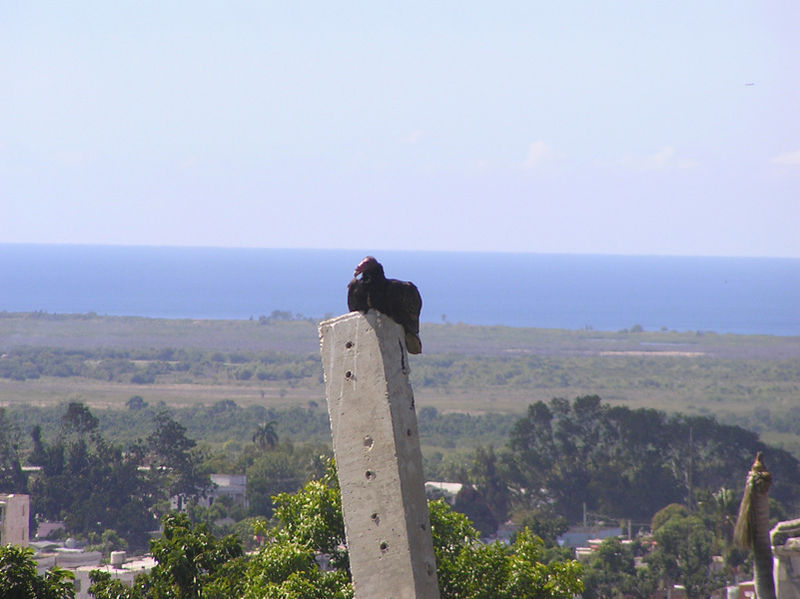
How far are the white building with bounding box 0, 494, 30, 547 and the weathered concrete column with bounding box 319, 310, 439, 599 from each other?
2864 cm

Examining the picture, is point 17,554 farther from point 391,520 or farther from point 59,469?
point 59,469

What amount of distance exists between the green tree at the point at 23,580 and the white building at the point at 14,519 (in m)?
24.4

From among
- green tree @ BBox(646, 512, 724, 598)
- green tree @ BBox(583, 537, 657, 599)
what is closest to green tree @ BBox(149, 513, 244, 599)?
green tree @ BBox(583, 537, 657, 599)

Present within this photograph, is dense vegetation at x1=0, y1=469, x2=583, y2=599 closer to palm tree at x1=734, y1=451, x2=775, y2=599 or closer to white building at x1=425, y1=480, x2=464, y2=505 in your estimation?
palm tree at x1=734, y1=451, x2=775, y2=599

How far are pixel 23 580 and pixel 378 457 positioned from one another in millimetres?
4769

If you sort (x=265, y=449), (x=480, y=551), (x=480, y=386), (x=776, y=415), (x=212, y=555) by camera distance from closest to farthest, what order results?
1. (x=480, y=551)
2. (x=212, y=555)
3. (x=265, y=449)
4. (x=776, y=415)
5. (x=480, y=386)

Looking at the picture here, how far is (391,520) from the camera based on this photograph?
9688mm

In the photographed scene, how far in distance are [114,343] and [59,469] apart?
128010 mm

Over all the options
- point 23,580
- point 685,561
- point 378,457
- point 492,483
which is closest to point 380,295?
point 378,457

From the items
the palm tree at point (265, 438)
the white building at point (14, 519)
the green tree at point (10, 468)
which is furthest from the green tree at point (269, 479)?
the white building at point (14, 519)

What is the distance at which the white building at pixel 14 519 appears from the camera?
1473 inches

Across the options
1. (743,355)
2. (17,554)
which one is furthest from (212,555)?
(743,355)

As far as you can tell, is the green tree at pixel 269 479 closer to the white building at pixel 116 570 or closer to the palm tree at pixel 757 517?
the white building at pixel 116 570

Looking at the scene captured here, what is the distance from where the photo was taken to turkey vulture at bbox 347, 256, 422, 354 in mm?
9906
